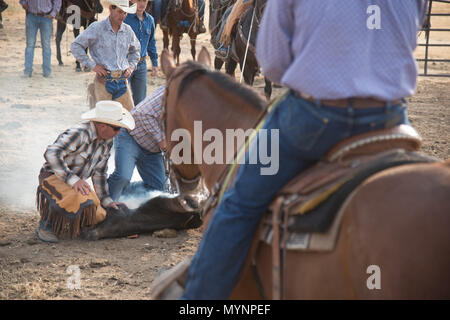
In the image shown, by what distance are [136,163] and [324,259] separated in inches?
143

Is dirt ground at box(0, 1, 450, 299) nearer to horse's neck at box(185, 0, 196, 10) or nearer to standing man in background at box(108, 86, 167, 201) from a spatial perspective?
standing man in background at box(108, 86, 167, 201)

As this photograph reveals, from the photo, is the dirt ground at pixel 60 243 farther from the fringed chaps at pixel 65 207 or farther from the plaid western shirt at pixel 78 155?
the plaid western shirt at pixel 78 155

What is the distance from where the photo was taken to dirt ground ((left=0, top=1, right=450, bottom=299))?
4117 mm

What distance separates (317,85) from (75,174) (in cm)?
317

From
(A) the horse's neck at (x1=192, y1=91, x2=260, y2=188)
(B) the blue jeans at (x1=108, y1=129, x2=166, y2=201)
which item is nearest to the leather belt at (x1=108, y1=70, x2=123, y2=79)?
(B) the blue jeans at (x1=108, y1=129, x2=166, y2=201)

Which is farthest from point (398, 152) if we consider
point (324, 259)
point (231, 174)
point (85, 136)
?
point (85, 136)

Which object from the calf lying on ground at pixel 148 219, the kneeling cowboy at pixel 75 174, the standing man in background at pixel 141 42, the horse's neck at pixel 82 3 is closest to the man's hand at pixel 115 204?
the calf lying on ground at pixel 148 219

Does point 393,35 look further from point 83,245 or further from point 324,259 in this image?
point 83,245

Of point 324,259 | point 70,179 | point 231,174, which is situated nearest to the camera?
point 324,259

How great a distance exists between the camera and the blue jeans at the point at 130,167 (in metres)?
5.36

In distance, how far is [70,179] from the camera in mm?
4676

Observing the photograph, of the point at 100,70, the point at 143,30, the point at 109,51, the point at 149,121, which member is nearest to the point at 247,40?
the point at 143,30

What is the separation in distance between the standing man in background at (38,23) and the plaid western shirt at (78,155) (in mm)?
7543

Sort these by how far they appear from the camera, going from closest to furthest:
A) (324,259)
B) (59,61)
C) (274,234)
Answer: (324,259), (274,234), (59,61)
